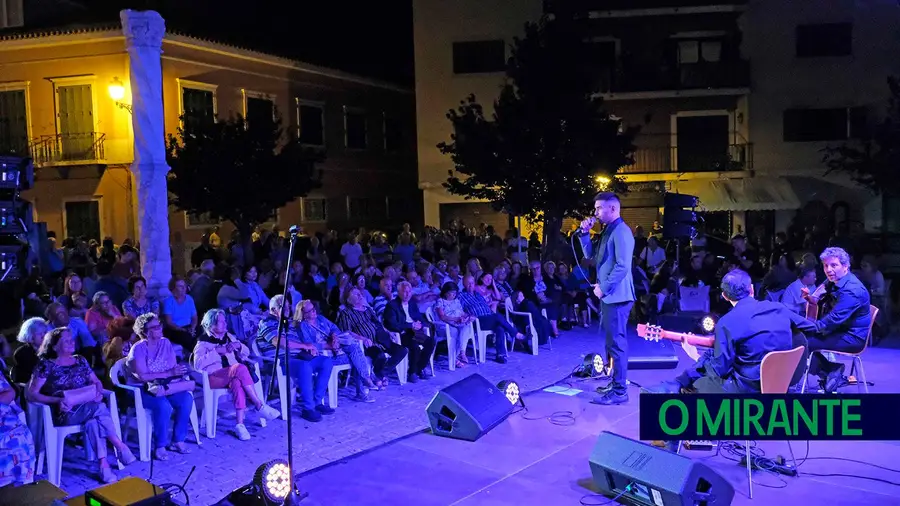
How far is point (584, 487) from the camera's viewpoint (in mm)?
4984

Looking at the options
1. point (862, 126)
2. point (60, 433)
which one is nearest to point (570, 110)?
point (862, 126)

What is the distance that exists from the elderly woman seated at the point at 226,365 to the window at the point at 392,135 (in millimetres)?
18326

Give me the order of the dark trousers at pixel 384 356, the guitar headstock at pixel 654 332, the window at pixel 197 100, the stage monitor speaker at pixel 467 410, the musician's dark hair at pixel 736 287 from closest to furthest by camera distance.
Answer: the musician's dark hair at pixel 736 287, the guitar headstock at pixel 654 332, the stage monitor speaker at pixel 467 410, the dark trousers at pixel 384 356, the window at pixel 197 100

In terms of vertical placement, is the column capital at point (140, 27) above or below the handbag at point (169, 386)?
above

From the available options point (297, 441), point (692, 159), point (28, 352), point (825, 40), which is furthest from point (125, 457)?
point (825, 40)

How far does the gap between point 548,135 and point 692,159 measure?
25.7ft

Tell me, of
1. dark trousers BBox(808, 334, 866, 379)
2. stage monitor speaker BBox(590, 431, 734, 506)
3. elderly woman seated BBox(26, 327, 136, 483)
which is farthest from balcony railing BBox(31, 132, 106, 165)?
stage monitor speaker BBox(590, 431, 734, 506)

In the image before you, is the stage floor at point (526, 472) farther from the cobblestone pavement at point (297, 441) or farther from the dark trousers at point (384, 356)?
the dark trousers at point (384, 356)

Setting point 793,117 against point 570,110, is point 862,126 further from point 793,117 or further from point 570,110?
point 570,110

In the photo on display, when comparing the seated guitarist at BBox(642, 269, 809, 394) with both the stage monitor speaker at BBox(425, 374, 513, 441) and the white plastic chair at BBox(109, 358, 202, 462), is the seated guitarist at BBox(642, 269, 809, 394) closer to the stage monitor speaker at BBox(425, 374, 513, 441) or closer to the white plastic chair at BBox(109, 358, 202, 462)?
the stage monitor speaker at BBox(425, 374, 513, 441)

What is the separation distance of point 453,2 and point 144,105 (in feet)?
50.7

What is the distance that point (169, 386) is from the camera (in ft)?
19.3

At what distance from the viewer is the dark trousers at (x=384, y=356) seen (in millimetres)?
7809

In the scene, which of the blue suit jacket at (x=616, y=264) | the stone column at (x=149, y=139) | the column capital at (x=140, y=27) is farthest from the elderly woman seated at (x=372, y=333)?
the column capital at (x=140, y=27)
